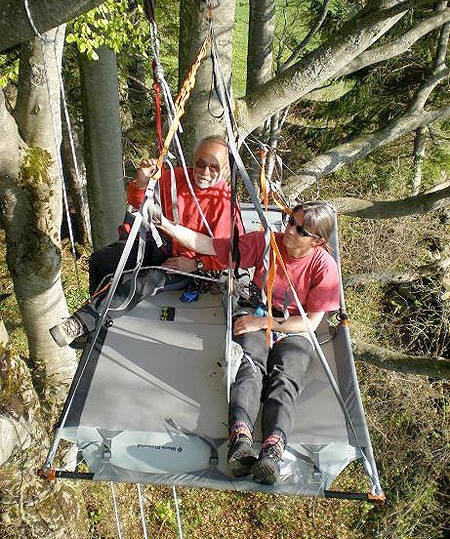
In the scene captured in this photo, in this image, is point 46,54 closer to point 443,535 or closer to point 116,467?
point 116,467

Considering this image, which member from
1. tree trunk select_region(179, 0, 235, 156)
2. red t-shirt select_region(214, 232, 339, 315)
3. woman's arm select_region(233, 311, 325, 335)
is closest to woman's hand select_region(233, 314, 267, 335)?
woman's arm select_region(233, 311, 325, 335)

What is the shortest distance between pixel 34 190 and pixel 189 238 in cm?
162

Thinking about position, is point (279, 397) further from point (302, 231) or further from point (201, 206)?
point (201, 206)

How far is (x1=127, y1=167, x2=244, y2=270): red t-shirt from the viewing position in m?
3.30

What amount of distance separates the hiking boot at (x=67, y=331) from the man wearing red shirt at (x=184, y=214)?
216mm

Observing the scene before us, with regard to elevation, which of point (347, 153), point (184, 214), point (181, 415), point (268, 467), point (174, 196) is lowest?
point (268, 467)

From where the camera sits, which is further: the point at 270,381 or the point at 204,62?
the point at 204,62

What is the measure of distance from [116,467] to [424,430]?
24.6 ft

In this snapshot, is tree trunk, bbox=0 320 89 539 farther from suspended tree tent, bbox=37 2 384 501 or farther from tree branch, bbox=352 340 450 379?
tree branch, bbox=352 340 450 379

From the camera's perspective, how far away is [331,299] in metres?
2.94

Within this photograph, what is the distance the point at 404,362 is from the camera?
465cm

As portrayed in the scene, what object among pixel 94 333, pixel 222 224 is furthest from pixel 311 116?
pixel 94 333

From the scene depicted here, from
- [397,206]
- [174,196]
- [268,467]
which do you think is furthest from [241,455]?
[397,206]

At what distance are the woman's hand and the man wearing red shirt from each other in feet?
1.22
